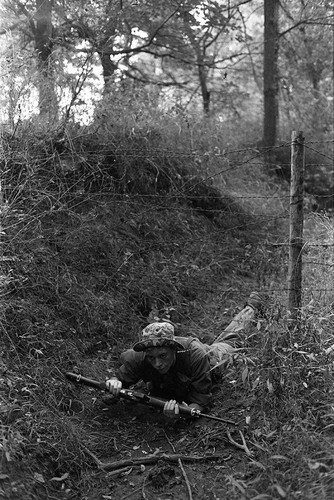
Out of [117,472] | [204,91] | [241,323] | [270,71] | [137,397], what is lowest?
[117,472]

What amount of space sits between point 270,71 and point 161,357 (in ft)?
27.1

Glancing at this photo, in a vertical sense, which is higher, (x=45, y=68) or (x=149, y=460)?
(x=45, y=68)

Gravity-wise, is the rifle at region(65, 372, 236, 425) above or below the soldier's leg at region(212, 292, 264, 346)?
below

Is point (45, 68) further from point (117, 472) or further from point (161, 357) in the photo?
point (117, 472)

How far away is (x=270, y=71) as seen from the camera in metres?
10.9

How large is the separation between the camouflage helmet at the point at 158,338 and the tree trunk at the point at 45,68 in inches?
129

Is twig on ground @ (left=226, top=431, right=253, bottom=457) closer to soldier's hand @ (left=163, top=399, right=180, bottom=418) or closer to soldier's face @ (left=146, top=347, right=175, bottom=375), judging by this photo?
soldier's hand @ (left=163, top=399, right=180, bottom=418)

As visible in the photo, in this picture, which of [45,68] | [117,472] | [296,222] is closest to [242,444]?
[117,472]

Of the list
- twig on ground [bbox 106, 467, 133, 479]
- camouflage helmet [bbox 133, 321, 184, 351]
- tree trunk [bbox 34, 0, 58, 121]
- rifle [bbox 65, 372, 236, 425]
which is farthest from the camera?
tree trunk [bbox 34, 0, 58, 121]

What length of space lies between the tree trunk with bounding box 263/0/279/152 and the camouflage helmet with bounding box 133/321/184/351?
6907mm

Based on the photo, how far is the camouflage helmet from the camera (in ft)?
14.2

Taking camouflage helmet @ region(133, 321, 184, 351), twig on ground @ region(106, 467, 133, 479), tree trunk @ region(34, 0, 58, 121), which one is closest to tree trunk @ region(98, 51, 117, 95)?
tree trunk @ region(34, 0, 58, 121)

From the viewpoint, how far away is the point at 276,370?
3744mm

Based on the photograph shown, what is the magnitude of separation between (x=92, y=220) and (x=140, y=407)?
95.1 inches
